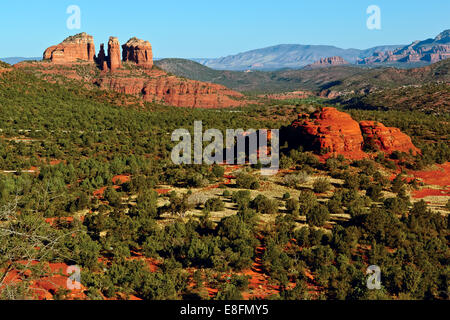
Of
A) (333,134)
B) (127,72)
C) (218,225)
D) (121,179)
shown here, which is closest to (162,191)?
(121,179)

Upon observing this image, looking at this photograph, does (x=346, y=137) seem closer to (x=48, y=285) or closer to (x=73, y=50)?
(x=48, y=285)

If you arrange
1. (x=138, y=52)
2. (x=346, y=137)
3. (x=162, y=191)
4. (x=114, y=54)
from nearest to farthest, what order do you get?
(x=162, y=191)
(x=346, y=137)
(x=114, y=54)
(x=138, y=52)

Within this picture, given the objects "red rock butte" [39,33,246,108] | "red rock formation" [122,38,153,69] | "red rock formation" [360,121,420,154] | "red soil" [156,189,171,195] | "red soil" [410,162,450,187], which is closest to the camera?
"red soil" [156,189,171,195]

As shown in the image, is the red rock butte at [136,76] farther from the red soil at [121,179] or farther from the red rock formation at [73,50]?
the red soil at [121,179]

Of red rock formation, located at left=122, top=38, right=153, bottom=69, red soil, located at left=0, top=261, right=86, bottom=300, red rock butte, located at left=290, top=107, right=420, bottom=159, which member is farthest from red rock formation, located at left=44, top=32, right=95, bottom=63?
red soil, located at left=0, top=261, right=86, bottom=300

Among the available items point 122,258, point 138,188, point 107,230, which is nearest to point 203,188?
point 138,188

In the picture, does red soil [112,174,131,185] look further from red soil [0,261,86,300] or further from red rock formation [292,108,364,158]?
red rock formation [292,108,364,158]

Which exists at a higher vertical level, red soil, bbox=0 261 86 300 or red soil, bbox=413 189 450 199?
red soil, bbox=413 189 450 199

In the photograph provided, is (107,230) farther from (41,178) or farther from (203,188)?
(41,178)
